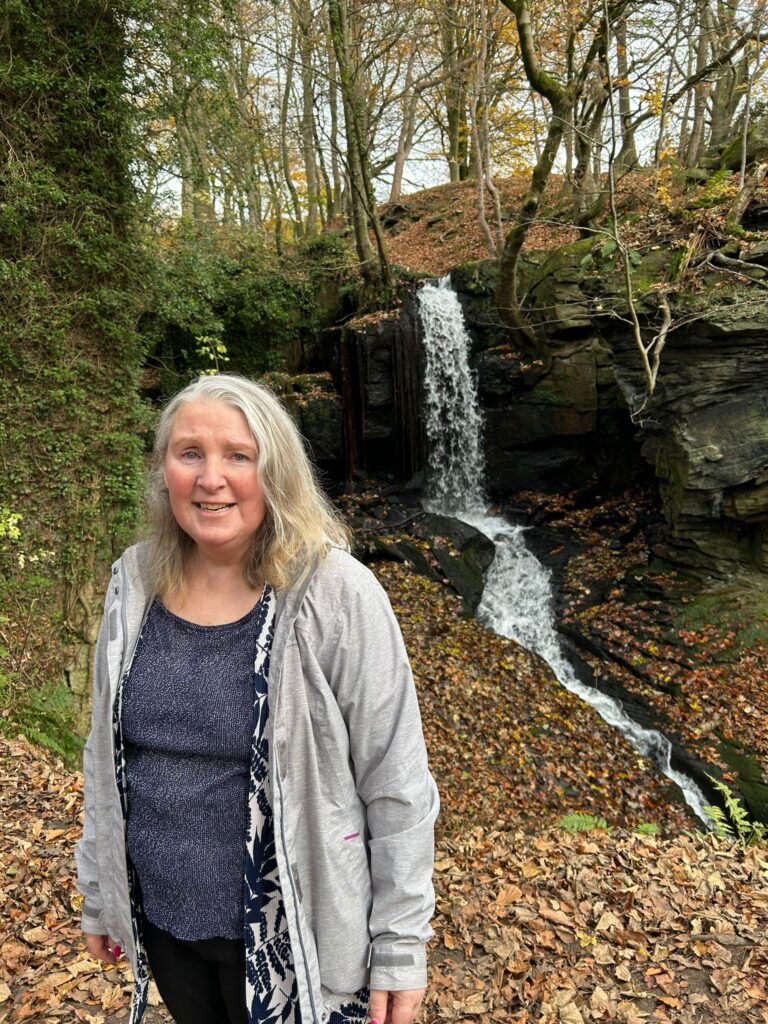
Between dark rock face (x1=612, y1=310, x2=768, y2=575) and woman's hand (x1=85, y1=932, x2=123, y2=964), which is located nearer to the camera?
woman's hand (x1=85, y1=932, x2=123, y2=964)

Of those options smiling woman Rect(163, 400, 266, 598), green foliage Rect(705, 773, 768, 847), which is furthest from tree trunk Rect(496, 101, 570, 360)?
smiling woman Rect(163, 400, 266, 598)

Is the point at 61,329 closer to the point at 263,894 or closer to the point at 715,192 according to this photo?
the point at 263,894

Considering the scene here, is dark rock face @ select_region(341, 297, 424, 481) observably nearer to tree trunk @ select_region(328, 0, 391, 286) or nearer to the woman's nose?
tree trunk @ select_region(328, 0, 391, 286)

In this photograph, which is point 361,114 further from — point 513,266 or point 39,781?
point 39,781

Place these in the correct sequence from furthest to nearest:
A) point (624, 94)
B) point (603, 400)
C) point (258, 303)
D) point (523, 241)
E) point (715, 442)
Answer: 1. point (624, 94)
2. point (258, 303)
3. point (603, 400)
4. point (523, 241)
5. point (715, 442)

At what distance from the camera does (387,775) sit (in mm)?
1313

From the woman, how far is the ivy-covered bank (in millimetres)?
4766

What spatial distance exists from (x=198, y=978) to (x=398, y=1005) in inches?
21.9

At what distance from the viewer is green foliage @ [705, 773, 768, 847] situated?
4.94 meters

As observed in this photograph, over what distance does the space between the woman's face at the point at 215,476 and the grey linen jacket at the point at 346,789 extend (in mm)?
229

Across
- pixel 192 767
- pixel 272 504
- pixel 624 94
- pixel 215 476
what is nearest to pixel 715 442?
pixel 272 504

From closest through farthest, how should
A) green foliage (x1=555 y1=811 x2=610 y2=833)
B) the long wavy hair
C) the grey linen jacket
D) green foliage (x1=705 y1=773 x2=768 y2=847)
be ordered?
the grey linen jacket < the long wavy hair < green foliage (x1=555 y1=811 x2=610 y2=833) < green foliage (x1=705 y1=773 x2=768 y2=847)

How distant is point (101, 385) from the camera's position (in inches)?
269

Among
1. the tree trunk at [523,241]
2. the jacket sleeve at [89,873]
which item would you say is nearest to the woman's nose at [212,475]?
the jacket sleeve at [89,873]
